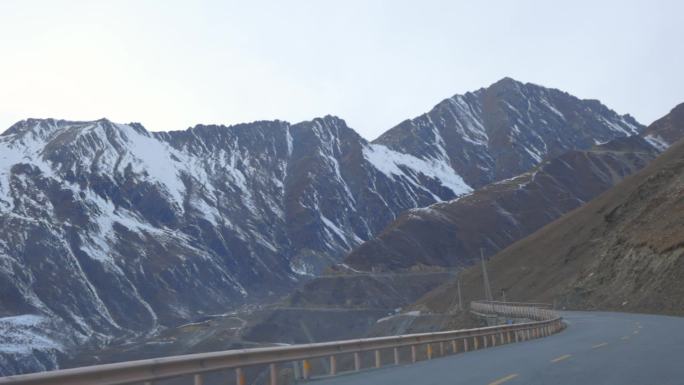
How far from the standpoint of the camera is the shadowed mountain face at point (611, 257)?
214 feet

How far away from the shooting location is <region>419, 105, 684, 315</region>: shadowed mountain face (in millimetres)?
65250

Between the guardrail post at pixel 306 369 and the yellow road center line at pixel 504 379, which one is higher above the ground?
the guardrail post at pixel 306 369

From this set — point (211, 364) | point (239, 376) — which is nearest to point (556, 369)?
point (239, 376)

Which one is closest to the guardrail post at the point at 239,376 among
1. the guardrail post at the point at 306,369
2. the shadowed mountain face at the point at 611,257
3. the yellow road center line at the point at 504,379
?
the guardrail post at the point at 306,369

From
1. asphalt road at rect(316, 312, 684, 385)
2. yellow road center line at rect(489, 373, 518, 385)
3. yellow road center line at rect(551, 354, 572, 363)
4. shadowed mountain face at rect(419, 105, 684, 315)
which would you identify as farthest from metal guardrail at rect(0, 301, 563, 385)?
shadowed mountain face at rect(419, 105, 684, 315)

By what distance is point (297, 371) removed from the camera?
1842 cm

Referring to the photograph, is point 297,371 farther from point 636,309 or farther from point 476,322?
point 476,322

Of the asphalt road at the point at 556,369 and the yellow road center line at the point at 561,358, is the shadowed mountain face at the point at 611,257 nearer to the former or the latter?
the asphalt road at the point at 556,369

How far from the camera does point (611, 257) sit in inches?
3270

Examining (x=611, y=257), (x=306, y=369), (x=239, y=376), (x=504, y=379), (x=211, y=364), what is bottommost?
(x=504, y=379)

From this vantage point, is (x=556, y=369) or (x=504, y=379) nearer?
(x=504, y=379)

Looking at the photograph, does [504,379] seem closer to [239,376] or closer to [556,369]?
[556,369]

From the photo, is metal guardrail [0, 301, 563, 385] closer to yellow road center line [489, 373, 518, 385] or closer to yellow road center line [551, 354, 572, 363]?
yellow road center line [489, 373, 518, 385]

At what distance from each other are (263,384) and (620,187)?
257 feet
